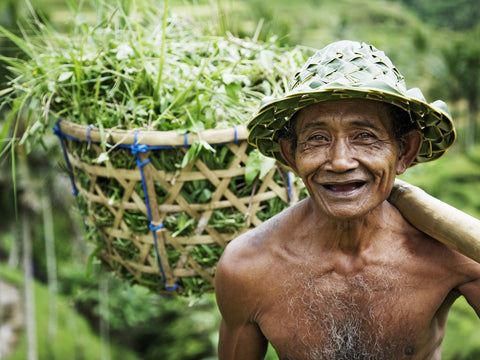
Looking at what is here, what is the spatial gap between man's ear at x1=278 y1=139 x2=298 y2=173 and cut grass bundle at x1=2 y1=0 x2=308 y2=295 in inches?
9.0

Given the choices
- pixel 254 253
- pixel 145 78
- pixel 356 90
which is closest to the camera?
pixel 356 90

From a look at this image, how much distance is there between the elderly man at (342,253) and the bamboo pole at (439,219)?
0.07 metres

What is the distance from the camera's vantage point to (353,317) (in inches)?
81.4

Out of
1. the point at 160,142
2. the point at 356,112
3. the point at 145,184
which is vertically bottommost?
the point at 145,184

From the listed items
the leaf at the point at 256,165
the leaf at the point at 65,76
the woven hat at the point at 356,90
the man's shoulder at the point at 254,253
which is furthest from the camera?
the leaf at the point at 65,76

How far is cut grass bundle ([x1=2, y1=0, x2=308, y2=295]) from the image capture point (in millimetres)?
2262

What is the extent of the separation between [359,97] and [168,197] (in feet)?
2.94

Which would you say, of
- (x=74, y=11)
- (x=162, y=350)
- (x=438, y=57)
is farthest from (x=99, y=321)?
(x=74, y=11)

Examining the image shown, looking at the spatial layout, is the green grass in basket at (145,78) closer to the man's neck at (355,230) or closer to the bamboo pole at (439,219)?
the man's neck at (355,230)

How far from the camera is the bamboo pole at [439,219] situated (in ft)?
5.49

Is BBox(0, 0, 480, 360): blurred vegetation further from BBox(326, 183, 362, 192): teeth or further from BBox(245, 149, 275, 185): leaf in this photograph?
BBox(326, 183, 362, 192): teeth

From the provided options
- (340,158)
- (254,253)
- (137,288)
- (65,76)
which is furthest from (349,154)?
(137,288)

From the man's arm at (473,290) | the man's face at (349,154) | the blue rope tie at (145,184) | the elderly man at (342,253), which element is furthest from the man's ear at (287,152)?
the man's arm at (473,290)

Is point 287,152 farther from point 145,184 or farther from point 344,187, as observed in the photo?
point 145,184
